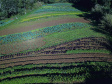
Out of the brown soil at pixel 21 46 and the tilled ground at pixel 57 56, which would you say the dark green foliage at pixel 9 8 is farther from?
the tilled ground at pixel 57 56

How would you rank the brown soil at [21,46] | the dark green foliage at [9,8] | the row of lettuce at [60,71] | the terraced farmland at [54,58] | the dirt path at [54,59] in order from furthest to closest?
the dark green foliage at [9,8] → the brown soil at [21,46] → the dirt path at [54,59] → the terraced farmland at [54,58] → the row of lettuce at [60,71]

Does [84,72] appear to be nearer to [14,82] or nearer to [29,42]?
[14,82]

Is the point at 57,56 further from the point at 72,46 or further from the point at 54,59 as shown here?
the point at 72,46

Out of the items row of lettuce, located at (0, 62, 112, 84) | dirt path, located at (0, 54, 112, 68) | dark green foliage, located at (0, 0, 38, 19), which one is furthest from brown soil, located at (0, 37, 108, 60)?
dark green foliage, located at (0, 0, 38, 19)

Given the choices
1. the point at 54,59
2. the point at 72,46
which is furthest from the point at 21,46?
the point at 72,46

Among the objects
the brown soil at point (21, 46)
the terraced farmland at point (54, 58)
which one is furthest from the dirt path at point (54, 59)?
the brown soil at point (21, 46)

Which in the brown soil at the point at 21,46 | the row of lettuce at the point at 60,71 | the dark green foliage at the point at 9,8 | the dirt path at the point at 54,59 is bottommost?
the row of lettuce at the point at 60,71

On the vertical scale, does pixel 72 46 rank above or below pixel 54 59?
above

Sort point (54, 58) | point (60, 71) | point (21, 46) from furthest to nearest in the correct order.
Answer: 1. point (21, 46)
2. point (54, 58)
3. point (60, 71)

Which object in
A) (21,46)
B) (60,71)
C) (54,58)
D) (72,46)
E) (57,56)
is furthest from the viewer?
(21,46)
